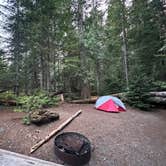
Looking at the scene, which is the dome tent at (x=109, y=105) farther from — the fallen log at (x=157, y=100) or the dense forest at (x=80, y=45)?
the fallen log at (x=157, y=100)

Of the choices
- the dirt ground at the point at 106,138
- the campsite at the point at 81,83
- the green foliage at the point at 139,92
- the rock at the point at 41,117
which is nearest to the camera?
the dirt ground at the point at 106,138

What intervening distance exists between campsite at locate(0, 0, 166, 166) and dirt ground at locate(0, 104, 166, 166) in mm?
27

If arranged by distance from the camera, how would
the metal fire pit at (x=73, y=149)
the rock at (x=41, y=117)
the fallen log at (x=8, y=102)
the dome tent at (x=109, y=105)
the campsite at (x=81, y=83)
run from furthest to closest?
1. the fallen log at (x=8, y=102)
2. the dome tent at (x=109, y=105)
3. the rock at (x=41, y=117)
4. the campsite at (x=81, y=83)
5. the metal fire pit at (x=73, y=149)

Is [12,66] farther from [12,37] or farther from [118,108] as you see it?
[118,108]

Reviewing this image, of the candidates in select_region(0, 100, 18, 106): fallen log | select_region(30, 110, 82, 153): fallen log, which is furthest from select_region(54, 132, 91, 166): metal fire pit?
select_region(0, 100, 18, 106): fallen log

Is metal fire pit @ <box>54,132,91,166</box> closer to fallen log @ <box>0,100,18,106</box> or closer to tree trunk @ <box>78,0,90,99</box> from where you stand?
fallen log @ <box>0,100,18,106</box>

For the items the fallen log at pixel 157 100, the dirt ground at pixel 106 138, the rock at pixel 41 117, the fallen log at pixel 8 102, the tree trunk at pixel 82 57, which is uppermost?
the tree trunk at pixel 82 57

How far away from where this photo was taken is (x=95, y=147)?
4.60 m

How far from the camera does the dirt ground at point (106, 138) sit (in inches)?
168

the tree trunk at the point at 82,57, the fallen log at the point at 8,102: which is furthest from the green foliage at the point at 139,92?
the fallen log at the point at 8,102

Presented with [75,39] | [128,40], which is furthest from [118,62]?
[75,39]

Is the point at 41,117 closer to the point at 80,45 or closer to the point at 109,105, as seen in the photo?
the point at 109,105

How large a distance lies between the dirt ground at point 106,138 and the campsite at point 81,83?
0.03 m

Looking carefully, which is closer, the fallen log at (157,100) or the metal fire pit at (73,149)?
the metal fire pit at (73,149)
